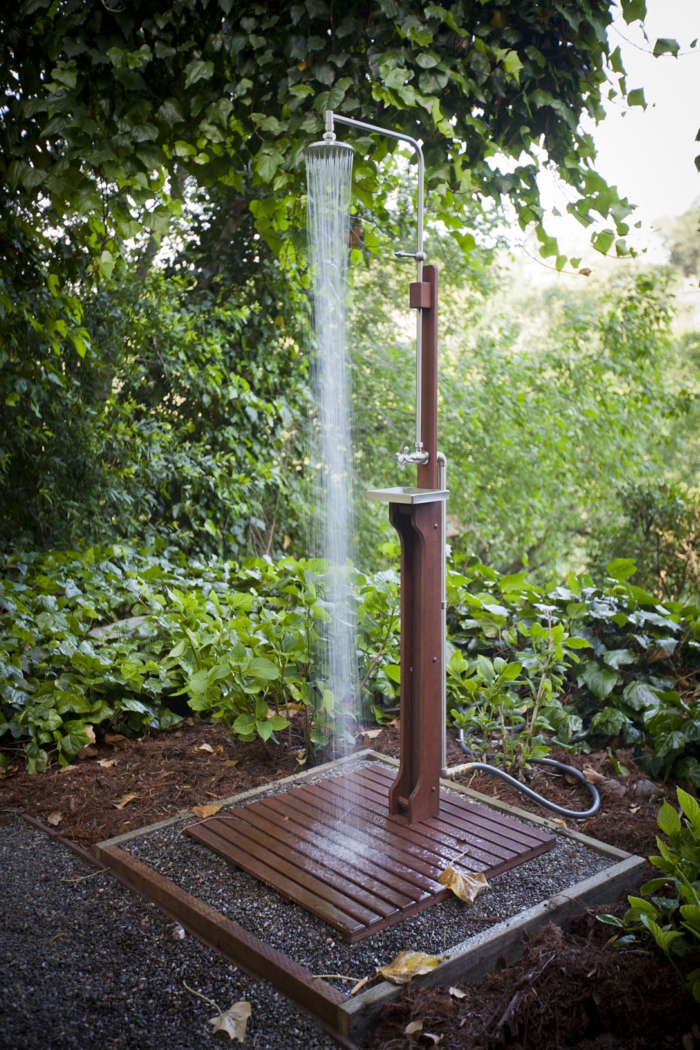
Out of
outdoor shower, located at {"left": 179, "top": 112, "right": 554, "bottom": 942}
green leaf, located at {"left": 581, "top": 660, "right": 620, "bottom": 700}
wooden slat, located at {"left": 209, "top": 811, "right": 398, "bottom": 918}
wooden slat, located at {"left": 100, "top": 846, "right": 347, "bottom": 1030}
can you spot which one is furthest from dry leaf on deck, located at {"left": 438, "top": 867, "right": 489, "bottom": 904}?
green leaf, located at {"left": 581, "top": 660, "right": 620, "bottom": 700}

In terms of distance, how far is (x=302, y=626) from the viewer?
2.80 meters

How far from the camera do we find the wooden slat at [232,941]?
5.17 ft

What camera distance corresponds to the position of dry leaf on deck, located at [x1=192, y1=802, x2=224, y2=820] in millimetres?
2402

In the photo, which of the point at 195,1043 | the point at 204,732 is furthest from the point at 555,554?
Result: the point at 195,1043

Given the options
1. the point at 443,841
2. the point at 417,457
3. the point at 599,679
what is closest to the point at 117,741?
the point at 443,841

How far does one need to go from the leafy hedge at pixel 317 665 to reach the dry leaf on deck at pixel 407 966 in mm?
1078

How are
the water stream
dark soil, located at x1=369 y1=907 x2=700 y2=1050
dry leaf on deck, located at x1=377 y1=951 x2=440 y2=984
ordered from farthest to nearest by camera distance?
the water stream
dry leaf on deck, located at x1=377 y1=951 x2=440 y2=984
dark soil, located at x1=369 y1=907 x2=700 y2=1050

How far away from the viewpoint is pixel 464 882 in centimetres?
194

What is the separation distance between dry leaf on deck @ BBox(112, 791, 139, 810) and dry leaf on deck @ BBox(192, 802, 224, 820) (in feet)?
0.74

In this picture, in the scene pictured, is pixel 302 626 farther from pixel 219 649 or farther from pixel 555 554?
pixel 555 554

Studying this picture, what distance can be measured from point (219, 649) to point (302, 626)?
1.30 ft

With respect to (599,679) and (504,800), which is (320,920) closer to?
(504,800)

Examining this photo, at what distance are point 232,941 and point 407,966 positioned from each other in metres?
0.39

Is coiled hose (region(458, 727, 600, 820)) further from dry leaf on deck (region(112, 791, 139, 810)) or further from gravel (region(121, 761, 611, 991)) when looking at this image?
dry leaf on deck (region(112, 791, 139, 810))
